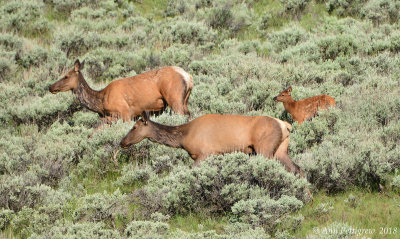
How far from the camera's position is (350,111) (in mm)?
11086

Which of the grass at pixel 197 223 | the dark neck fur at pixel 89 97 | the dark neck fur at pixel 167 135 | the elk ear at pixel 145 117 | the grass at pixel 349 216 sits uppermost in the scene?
the elk ear at pixel 145 117

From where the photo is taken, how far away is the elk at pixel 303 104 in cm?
1138

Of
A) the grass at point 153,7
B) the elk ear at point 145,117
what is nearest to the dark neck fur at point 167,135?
the elk ear at point 145,117

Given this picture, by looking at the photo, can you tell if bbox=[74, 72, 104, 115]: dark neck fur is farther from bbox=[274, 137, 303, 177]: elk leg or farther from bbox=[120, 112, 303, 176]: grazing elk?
bbox=[274, 137, 303, 177]: elk leg

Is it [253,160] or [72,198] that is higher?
[253,160]

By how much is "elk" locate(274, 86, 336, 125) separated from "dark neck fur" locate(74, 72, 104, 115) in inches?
150

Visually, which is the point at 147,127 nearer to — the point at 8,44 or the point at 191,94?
the point at 191,94

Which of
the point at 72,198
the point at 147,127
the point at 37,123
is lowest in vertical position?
the point at 37,123

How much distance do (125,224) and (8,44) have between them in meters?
12.1

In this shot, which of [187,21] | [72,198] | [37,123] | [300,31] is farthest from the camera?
[187,21]

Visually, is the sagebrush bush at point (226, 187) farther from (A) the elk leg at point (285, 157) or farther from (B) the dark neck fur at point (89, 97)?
(B) the dark neck fur at point (89, 97)

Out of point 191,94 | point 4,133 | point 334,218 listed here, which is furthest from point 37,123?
point 334,218

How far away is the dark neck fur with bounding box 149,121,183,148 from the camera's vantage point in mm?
9102

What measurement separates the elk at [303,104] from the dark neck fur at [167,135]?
3.44 metres
